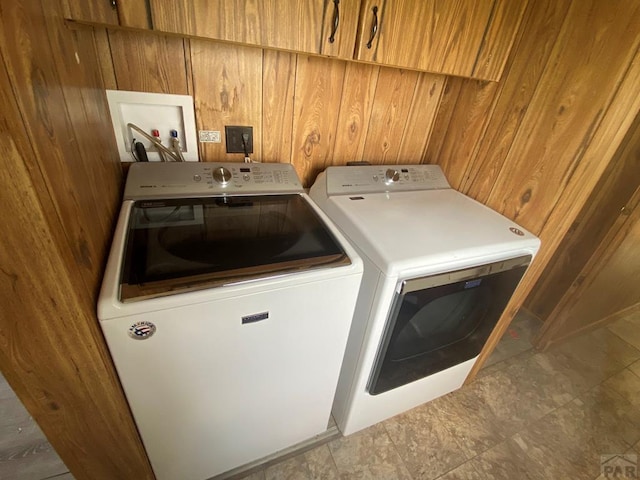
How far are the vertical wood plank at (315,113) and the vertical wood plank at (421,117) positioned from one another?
401 mm

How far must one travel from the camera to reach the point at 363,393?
1.18m

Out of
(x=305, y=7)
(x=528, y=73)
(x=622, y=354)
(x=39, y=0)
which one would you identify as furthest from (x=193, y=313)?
(x=622, y=354)

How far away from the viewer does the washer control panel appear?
49.3 inches

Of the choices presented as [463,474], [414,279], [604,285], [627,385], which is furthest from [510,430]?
[414,279]

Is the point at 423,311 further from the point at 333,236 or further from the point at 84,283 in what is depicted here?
the point at 84,283

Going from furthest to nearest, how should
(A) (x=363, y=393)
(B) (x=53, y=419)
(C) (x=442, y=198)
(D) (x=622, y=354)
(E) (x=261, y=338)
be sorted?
1. (D) (x=622, y=354)
2. (C) (x=442, y=198)
3. (A) (x=363, y=393)
4. (E) (x=261, y=338)
5. (B) (x=53, y=419)

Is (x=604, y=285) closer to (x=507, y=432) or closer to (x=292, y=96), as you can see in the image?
(x=507, y=432)

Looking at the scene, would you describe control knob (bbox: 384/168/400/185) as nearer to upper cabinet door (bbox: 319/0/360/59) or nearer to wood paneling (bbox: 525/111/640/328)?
upper cabinet door (bbox: 319/0/360/59)

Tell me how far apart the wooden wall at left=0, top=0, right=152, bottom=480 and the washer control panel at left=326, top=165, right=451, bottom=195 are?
0.81 meters

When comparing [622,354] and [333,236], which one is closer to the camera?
[333,236]

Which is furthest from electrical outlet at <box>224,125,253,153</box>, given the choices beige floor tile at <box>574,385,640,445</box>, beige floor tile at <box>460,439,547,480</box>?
beige floor tile at <box>574,385,640,445</box>

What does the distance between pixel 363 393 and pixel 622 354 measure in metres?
2.03

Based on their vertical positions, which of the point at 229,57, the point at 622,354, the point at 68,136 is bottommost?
the point at 622,354

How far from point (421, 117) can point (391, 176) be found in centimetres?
40
